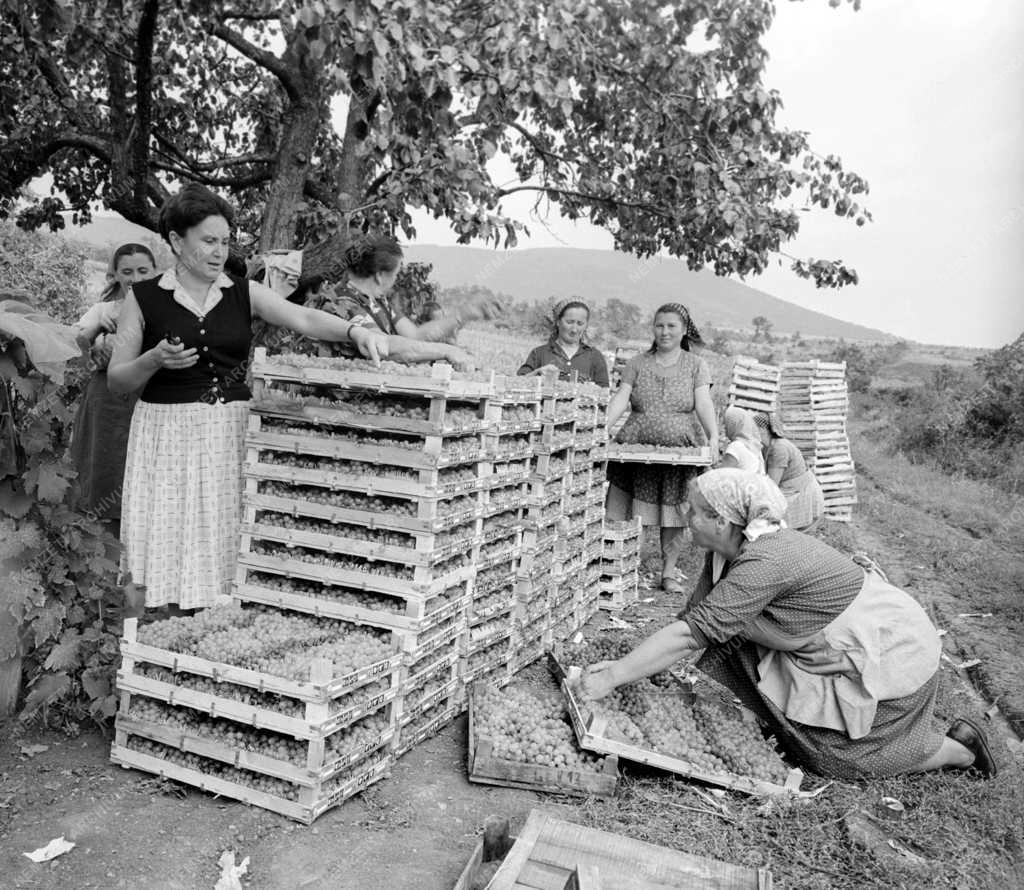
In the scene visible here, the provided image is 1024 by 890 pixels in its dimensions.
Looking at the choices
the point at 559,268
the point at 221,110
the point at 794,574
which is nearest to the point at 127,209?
the point at 221,110

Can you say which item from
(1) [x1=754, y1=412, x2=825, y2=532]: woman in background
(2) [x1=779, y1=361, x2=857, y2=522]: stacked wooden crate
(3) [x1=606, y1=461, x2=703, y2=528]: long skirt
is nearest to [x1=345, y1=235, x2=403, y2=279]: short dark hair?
(3) [x1=606, y1=461, x2=703, y2=528]: long skirt

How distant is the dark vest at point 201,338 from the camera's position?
3.54 m

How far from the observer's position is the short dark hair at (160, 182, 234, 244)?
11.3 ft

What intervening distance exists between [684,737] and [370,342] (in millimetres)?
2285

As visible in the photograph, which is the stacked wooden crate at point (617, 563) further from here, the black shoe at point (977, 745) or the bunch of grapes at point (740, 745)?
the black shoe at point (977, 745)

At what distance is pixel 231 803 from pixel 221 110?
9.65 m

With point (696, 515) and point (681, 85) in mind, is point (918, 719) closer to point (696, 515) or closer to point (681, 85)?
point (696, 515)

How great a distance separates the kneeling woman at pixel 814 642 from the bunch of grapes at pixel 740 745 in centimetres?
16

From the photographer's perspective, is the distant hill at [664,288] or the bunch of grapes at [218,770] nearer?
the bunch of grapes at [218,770]

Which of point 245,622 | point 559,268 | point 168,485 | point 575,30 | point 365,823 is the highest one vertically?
point 559,268

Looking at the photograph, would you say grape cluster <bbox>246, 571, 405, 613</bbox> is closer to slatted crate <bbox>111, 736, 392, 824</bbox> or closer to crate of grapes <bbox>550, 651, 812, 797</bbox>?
slatted crate <bbox>111, 736, 392, 824</bbox>

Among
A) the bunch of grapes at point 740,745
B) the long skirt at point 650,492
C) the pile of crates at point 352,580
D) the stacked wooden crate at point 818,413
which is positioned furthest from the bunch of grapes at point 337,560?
the stacked wooden crate at point 818,413

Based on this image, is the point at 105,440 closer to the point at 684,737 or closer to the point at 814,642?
the point at 684,737

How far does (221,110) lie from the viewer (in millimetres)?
10609
